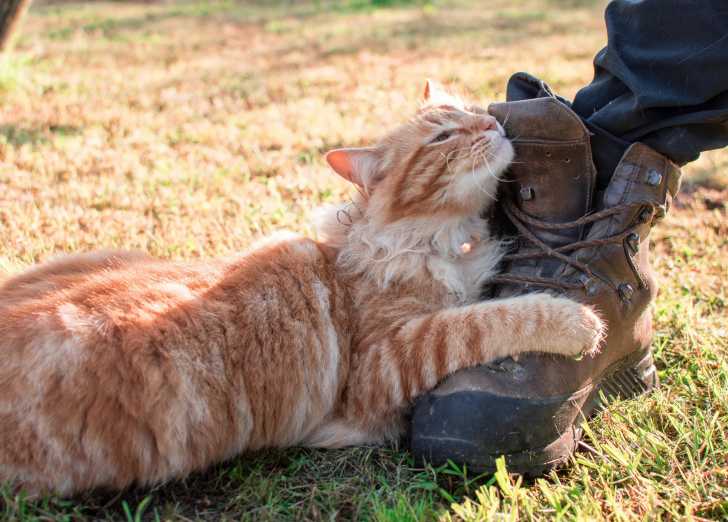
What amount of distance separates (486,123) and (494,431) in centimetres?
105

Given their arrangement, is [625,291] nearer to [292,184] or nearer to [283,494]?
[283,494]

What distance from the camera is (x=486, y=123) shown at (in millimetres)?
2393

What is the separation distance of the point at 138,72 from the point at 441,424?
213 inches

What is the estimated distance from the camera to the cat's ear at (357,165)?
253 centimetres

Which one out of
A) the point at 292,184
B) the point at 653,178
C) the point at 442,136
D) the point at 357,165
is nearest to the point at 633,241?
the point at 653,178

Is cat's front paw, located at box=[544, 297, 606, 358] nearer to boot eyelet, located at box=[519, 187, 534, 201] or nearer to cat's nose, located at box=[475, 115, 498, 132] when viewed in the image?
boot eyelet, located at box=[519, 187, 534, 201]

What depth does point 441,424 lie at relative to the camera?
1.97 meters

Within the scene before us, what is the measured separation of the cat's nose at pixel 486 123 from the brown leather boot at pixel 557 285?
1.6 inches

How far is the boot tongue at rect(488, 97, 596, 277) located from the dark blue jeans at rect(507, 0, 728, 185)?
164mm

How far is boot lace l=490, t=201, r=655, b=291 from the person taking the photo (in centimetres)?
217

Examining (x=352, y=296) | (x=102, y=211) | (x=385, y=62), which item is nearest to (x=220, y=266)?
(x=352, y=296)

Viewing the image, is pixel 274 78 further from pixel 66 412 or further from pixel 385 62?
pixel 66 412

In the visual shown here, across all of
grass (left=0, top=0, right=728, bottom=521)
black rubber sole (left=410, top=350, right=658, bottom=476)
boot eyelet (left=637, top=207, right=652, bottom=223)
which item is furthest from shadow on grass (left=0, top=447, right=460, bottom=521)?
boot eyelet (left=637, top=207, right=652, bottom=223)

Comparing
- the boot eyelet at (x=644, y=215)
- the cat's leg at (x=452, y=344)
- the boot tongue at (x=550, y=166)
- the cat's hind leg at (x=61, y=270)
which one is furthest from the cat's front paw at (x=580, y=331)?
the cat's hind leg at (x=61, y=270)
